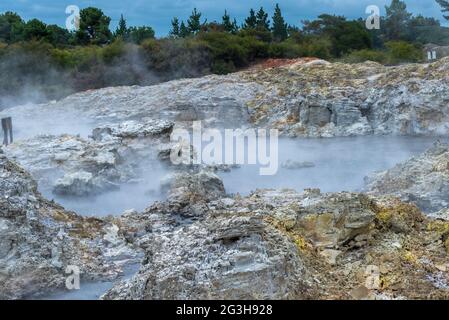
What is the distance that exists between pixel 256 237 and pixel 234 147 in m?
10.6

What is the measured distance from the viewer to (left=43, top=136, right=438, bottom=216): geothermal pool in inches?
406

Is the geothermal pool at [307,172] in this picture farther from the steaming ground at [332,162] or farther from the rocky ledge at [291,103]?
the rocky ledge at [291,103]

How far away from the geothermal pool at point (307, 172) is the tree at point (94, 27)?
2303 centimetres

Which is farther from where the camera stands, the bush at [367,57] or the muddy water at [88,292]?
the bush at [367,57]

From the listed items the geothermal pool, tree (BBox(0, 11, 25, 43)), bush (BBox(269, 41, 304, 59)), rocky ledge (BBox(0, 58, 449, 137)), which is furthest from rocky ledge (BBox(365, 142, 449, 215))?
tree (BBox(0, 11, 25, 43))

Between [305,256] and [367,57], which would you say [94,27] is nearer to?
[367,57]

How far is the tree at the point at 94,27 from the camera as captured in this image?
37.3 m

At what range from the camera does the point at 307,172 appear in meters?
12.3

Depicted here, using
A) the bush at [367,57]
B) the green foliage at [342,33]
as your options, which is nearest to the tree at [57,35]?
the green foliage at [342,33]

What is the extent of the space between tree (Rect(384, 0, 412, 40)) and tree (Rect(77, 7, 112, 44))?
15874mm

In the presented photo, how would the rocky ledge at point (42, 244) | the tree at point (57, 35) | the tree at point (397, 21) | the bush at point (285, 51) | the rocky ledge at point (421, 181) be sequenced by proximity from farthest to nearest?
the tree at point (397, 21)
the tree at point (57, 35)
the bush at point (285, 51)
the rocky ledge at point (421, 181)
the rocky ledge at point (42, 244)

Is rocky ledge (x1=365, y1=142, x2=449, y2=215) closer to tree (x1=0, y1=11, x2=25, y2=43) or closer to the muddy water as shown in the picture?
the muddy water

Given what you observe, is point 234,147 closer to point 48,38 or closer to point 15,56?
point 15,56

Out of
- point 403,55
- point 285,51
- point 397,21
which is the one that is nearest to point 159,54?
point 285,51
